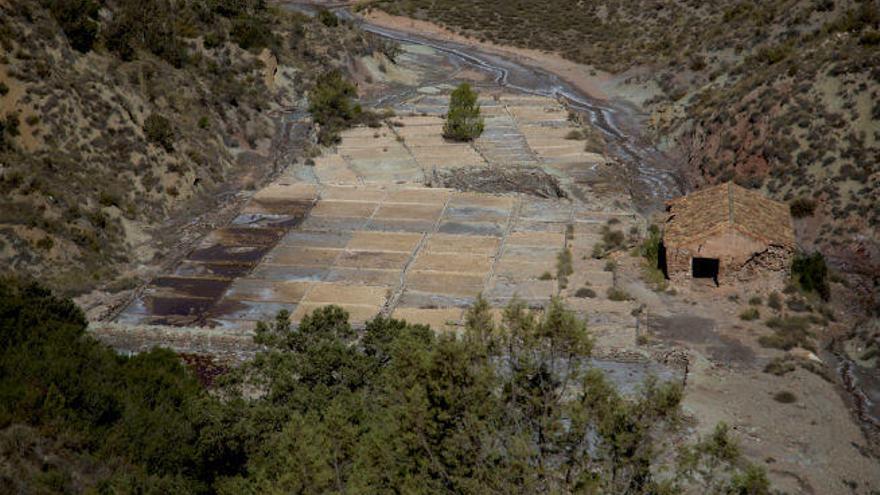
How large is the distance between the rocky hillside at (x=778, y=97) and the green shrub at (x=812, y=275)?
206cm

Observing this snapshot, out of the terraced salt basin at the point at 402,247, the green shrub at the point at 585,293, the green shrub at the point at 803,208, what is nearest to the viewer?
the terraced salt basin at the point at 402,247

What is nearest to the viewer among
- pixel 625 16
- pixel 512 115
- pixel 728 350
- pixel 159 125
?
pixel 728 350

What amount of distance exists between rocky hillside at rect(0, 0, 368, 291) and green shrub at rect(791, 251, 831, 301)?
24.6 meters

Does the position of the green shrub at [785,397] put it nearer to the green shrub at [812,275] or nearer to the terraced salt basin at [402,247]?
the terraced salt basin at [402,247]

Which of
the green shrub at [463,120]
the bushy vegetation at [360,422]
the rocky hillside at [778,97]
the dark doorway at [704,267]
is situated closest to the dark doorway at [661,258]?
the dark doorway at [704,267]

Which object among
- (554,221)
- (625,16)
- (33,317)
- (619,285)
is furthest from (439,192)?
(625,16)

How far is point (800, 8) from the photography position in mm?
59438

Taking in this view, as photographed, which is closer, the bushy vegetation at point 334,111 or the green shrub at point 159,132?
the green shrub at point 159,132

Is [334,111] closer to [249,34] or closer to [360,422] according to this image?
[249,34]

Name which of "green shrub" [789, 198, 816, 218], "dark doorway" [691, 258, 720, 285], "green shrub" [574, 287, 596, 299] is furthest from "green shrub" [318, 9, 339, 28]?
"green shrub" [574, 287, 596, 299]

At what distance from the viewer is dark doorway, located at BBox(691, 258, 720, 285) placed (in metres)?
34.9

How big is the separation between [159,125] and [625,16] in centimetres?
5054

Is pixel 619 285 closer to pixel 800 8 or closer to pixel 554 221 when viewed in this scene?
pixel 554 221

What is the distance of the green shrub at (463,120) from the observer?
52188 millimetres
